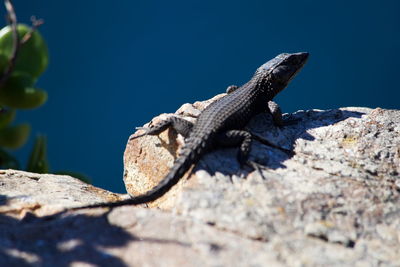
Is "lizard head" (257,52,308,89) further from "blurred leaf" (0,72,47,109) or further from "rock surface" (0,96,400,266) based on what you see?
"blurred leaf" (0,72,47,109)

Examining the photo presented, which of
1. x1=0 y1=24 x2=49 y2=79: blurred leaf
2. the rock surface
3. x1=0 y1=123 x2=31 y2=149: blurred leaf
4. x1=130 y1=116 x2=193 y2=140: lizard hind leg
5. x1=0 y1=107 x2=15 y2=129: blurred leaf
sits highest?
x1=0 y1=24 x2=49 y2=79: blurred leaf

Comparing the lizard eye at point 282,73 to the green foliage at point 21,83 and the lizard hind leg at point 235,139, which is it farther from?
the green foliage at point 21,83

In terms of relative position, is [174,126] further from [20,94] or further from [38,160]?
[38,160]

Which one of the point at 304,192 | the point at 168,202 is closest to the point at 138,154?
the point at 168,202

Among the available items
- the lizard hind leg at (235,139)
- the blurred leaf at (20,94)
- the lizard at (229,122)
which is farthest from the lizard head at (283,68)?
the blurred leaf at (20,94)

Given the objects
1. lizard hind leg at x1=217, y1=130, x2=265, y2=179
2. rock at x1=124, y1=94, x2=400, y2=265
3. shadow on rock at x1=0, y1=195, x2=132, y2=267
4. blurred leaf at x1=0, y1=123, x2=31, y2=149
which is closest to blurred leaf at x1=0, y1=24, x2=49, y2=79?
blurred leaf at x1=0, y1=123, x2=31, y2=149
